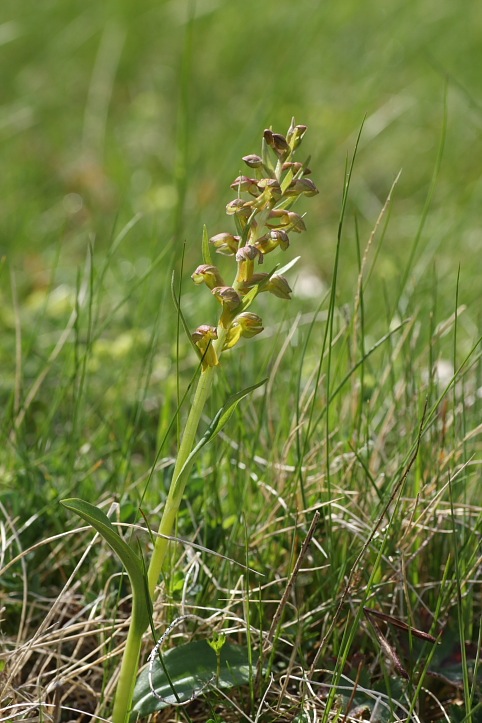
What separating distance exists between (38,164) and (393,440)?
7.56 ft

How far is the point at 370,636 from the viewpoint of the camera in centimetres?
128

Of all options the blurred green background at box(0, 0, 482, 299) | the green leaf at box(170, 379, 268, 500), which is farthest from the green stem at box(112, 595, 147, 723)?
the blurred green background at box(0, 0, 482, 299)

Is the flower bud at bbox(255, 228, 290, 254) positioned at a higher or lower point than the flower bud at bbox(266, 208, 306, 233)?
lower

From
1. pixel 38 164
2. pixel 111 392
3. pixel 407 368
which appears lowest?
pixel 407 368

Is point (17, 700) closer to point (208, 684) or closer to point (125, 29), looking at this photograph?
point (208, 684)

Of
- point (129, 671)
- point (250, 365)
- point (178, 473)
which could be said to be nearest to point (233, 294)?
point (178, 473)

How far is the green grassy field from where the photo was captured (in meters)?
1.27

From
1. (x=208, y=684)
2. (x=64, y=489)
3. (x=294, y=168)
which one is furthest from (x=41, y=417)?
(x=294, y=168)

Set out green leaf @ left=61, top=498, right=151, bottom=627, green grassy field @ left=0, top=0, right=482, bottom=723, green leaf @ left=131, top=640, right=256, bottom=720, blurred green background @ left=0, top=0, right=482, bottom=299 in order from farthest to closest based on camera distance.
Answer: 1. blurred green background @ left=0, top=0, right=482, bottom=299
2. green grassy field @ left=0, top=0, right=482, bottom=723
3. green leaf @ left=131, top=640, right=256, bottom=720
4. green leaf @ left=61, top=498, right=151, bottom=627

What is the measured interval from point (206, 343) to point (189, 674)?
0.44m

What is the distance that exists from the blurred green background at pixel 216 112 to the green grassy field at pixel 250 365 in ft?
0.05

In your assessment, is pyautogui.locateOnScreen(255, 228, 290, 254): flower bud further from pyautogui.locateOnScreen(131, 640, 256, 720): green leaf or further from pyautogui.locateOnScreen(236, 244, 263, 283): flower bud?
pyautogui.locateOnScreen(131, 640, 256, 720): green leaf

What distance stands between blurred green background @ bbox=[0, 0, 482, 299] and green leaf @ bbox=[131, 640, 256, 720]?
1607mm

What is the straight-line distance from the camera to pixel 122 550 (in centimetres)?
103
